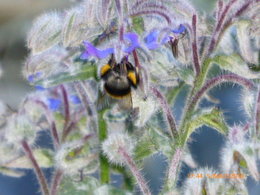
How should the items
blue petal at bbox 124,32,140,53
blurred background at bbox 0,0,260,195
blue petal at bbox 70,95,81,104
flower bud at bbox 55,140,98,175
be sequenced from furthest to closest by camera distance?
blurred background at bbox 0,0,260,195 < blue petal at bbox 70,95,81,104 < flower bud at bbox 55,140,98,175 < blue petal at bbox 124,32,140,53

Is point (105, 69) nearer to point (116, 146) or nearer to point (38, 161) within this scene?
point (116, 146)

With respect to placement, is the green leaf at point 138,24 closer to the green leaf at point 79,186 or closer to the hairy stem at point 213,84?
the hairy stem at point 213,84

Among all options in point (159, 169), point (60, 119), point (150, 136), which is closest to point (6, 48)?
point (159, 169)

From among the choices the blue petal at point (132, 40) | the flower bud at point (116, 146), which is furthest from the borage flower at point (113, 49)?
the flower bud at point (116, 146)

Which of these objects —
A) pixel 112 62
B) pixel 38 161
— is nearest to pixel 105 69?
pixel 112 62

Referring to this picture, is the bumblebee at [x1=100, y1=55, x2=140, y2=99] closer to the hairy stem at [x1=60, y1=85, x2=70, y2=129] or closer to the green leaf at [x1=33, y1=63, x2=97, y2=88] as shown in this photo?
the green leaf at [x1=33, y1=63, x2=97, y2=88]

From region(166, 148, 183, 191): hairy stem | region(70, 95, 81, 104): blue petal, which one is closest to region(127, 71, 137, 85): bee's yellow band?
region(166, 148, 183, 191): hairy stem

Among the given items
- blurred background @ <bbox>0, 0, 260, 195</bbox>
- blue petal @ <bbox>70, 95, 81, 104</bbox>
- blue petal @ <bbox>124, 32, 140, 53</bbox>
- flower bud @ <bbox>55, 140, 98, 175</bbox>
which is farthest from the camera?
blurred background @ <bbox>0, 0, 260, 195</bbox>
